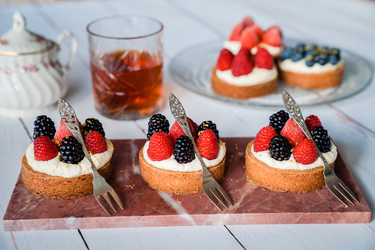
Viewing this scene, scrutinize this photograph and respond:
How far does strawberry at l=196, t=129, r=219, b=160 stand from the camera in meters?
1.34

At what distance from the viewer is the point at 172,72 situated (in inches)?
87.8

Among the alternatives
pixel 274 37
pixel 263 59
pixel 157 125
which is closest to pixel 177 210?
pixel 157 125

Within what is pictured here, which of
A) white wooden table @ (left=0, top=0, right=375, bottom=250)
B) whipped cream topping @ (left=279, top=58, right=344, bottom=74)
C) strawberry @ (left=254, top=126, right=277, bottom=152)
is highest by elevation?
strawberry @ (left=254, top=126, right=277, bottom=152)

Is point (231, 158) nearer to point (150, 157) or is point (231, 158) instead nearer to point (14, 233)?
point (150, 157)

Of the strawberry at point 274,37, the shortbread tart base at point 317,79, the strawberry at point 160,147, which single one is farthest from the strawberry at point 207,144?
the strawberry at point 274,37

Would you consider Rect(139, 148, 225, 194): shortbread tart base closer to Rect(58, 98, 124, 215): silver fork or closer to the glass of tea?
Rect(58, 98, 124, 215): silver fork

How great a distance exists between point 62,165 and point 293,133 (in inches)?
31.3

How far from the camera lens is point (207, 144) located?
1338 mm

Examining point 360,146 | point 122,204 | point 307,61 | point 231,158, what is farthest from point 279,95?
point 122,204

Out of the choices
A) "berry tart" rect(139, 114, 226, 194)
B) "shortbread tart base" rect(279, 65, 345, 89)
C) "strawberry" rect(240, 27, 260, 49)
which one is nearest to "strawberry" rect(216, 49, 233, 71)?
"strawberry" rect(240, 27, 260, 49)

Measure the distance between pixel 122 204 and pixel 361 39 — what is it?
227cm

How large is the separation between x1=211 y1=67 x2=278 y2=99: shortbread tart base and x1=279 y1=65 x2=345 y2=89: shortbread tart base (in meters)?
0.15

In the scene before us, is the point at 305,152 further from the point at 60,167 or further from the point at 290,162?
the point at 60,167

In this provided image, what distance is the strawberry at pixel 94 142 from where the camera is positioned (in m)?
1.36
